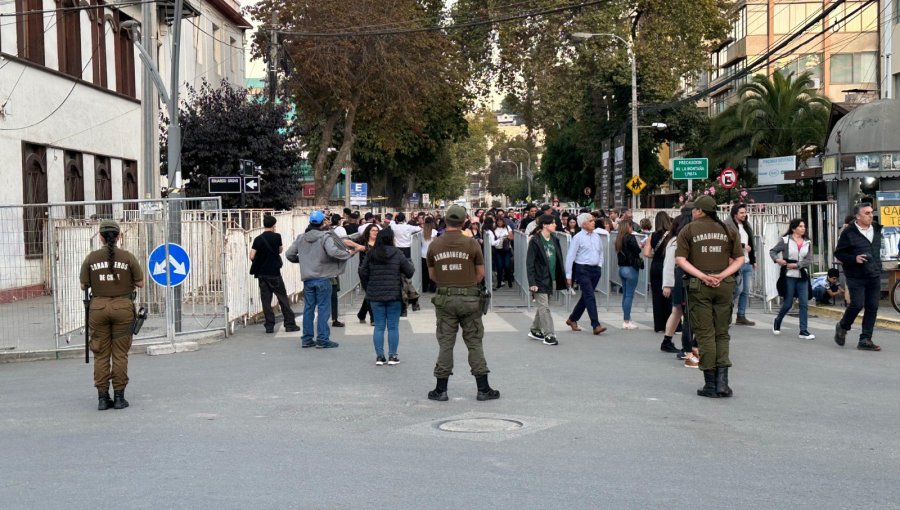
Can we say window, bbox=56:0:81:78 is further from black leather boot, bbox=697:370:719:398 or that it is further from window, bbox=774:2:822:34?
window, bbox=774:2:822:34

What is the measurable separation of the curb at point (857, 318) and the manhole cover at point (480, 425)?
991cm

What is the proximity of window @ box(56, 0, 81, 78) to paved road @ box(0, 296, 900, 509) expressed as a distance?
1423cm

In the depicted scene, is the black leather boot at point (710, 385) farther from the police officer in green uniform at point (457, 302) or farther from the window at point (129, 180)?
the window at point (129, 180)

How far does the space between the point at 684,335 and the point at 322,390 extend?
4.38 metres

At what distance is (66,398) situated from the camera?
1065 centimetres

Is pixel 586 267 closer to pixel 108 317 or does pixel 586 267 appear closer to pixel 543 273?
pixel 543 273

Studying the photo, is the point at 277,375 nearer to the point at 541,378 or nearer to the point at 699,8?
the point at 541,378

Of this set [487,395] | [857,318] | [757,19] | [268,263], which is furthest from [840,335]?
[757,19]

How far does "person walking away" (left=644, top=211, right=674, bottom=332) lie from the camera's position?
1388 centimetres

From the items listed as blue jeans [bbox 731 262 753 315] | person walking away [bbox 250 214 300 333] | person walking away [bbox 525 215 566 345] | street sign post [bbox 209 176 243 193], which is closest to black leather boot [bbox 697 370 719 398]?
person walking away [bbox 525 215 566 345]

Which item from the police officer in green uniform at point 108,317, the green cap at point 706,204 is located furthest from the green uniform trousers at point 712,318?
the police officer in green uniform at point 108,317

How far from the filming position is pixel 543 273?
46.1 ft

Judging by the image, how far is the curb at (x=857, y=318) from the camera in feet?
54.2

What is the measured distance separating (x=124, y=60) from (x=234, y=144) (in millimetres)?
5218
